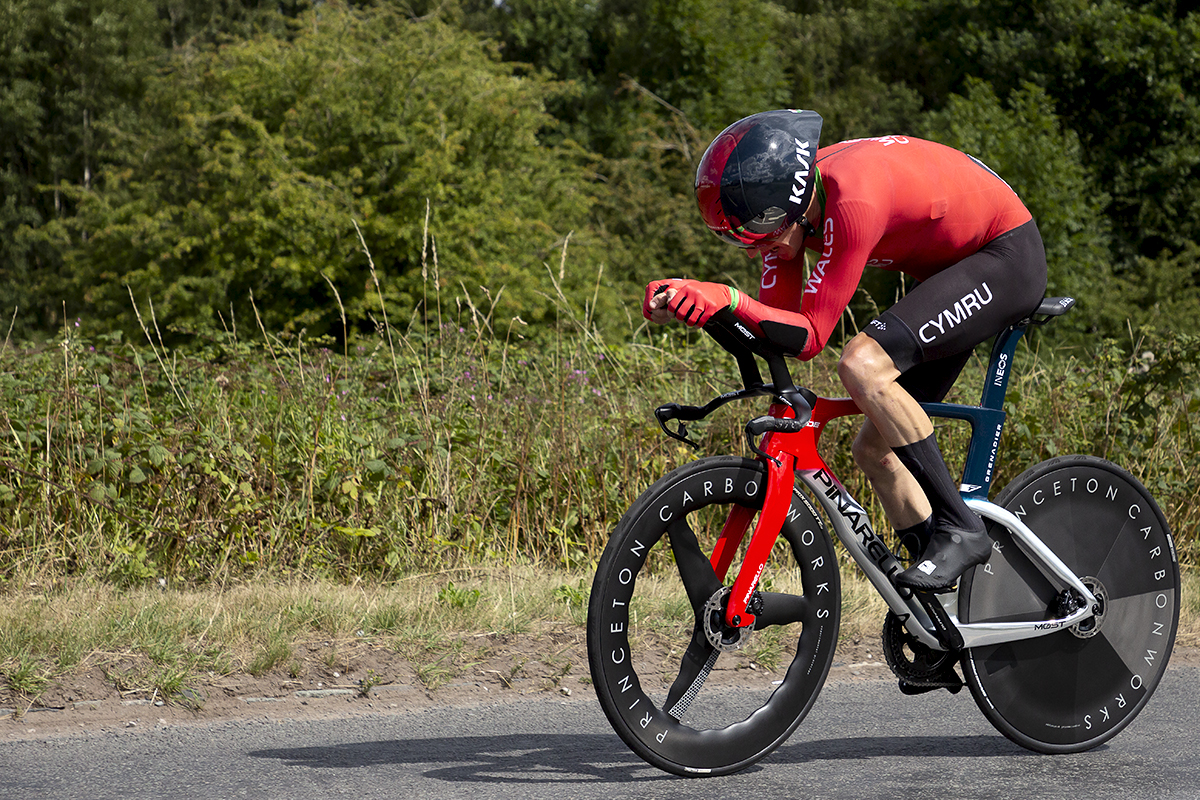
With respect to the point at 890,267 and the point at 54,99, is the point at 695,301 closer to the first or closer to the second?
the point at 890,267

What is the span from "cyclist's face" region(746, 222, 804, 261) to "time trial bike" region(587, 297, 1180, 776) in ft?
1.01

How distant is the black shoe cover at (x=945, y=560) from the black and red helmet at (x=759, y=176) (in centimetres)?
105

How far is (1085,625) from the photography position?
3928 millimetres

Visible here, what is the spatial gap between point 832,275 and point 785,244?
0.27m

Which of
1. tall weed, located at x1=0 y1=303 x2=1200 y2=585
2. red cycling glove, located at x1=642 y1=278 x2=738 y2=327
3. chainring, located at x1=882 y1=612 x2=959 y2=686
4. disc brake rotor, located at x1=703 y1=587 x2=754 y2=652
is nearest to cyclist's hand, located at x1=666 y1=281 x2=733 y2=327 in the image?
red cycling glove, located at x1=642 y1=278 x2=738 y2=327

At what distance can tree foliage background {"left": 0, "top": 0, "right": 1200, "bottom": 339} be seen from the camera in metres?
19.4

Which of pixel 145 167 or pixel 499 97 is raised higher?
pixel 499 97

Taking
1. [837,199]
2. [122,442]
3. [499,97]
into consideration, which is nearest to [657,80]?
[499,97]

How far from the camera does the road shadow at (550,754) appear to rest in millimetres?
3611

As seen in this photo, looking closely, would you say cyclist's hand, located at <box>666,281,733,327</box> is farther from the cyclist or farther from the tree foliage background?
the tree foliage background

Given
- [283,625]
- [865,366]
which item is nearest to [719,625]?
[865,366]

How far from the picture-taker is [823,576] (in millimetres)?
3674

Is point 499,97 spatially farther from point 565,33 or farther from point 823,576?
point 565,33

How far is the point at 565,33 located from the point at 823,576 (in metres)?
41.3
